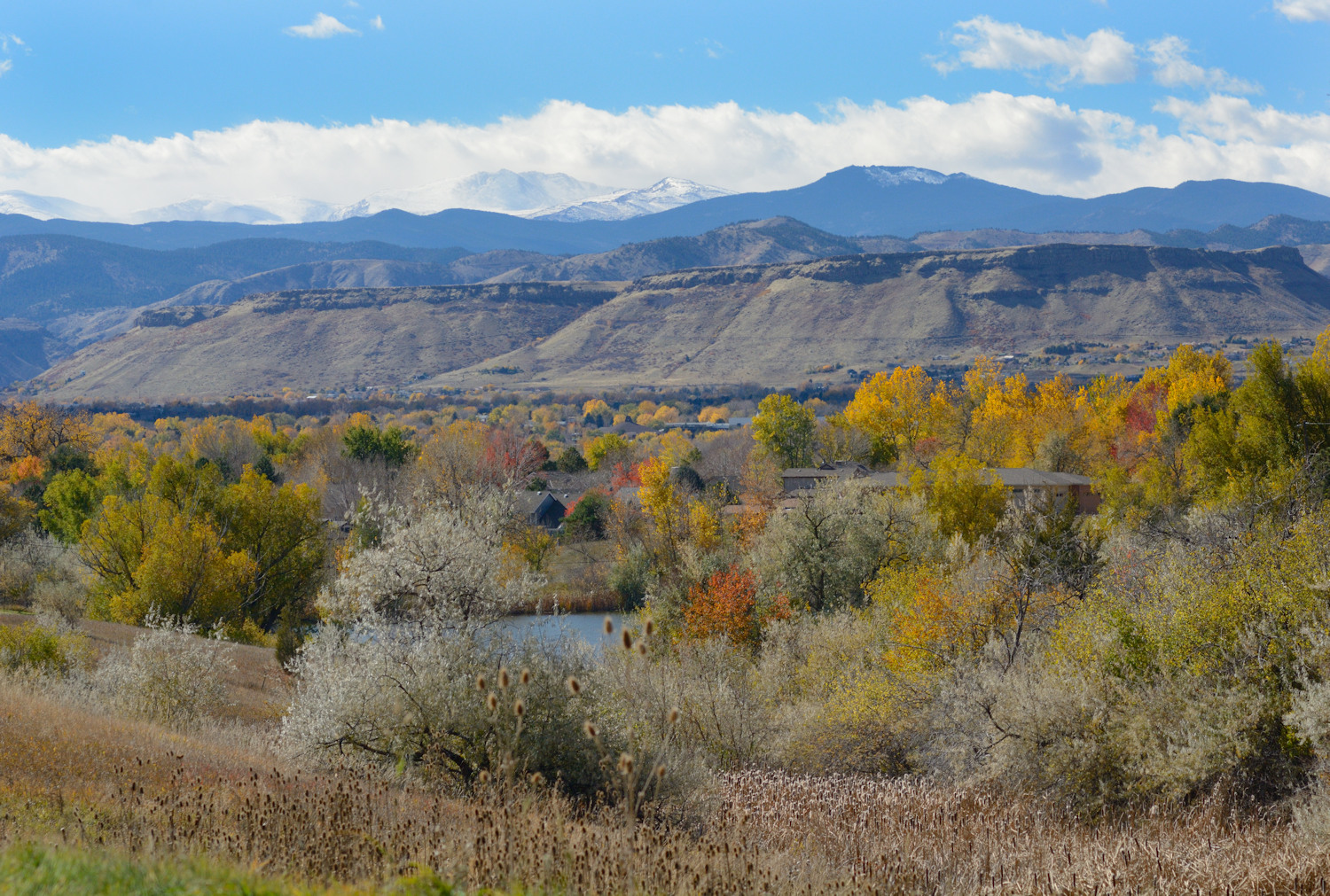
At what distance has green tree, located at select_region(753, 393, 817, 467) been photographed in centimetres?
6938

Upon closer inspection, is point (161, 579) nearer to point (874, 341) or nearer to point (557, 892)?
point (557, 892)

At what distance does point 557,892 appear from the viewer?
5.87 metres

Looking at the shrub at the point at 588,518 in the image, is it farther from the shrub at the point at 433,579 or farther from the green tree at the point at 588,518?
the shrub at the point at 433,579

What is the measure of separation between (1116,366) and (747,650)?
4986 inches

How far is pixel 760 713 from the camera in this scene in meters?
19.2

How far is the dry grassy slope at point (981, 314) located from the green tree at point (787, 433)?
292 ft

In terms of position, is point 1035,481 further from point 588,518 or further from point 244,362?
point 244,362

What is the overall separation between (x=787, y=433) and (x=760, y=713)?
51.6 m

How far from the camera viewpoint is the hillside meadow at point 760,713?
6.84 meters

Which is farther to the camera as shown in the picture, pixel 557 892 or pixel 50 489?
pixel 50 489

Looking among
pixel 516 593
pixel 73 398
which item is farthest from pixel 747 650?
pixel 73 398

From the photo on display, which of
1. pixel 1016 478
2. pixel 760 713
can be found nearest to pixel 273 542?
pixel 760 713

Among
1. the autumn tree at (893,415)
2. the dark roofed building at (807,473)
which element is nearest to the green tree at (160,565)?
Result: the dark roofed building at (807,473)

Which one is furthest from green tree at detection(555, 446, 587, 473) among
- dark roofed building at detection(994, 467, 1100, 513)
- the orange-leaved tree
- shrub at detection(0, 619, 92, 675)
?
shrub at detection(0, 619, 92, 675)
